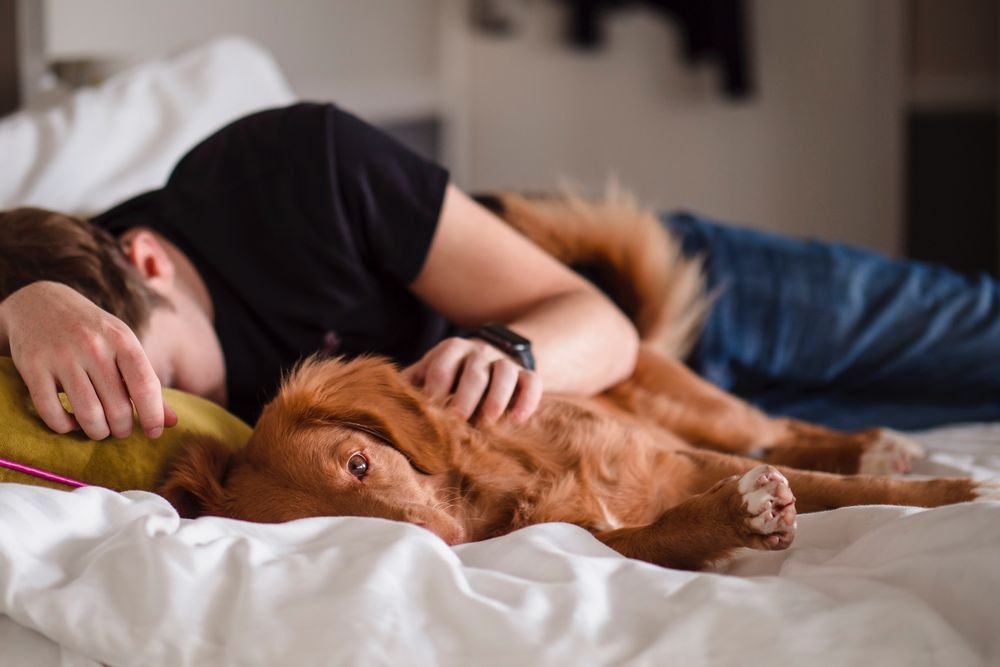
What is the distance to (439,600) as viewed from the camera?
0.78 m

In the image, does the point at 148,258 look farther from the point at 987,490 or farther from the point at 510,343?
the point at 987,490

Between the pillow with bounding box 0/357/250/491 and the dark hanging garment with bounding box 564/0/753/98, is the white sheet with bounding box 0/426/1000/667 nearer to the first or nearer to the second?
the pillow with bounding box 0/357/250/491

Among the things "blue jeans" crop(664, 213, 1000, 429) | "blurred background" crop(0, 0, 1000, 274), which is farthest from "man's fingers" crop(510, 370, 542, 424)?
"blurred background" crop(0, 0, 1000, 274)

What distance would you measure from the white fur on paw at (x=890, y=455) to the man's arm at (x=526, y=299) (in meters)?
0.39

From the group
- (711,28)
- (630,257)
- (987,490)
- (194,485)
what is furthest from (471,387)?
(711,28)

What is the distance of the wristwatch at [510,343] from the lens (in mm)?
1303

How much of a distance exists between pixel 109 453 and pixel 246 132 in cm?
72

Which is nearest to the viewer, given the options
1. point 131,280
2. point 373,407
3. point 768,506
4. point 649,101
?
point 768,506

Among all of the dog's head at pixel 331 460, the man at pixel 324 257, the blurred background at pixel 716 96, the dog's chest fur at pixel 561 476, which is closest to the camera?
the dog's head at pixel 331 460

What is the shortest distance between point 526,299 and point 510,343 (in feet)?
1.03

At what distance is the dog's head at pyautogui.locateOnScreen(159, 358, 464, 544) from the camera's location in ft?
3.42

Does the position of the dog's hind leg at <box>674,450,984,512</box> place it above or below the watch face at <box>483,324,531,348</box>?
below

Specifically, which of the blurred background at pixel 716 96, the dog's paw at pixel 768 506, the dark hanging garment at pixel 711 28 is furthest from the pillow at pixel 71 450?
the dark hanging garment at pixel 711 28

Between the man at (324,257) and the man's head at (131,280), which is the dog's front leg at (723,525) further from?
the man's head at (131,280)
